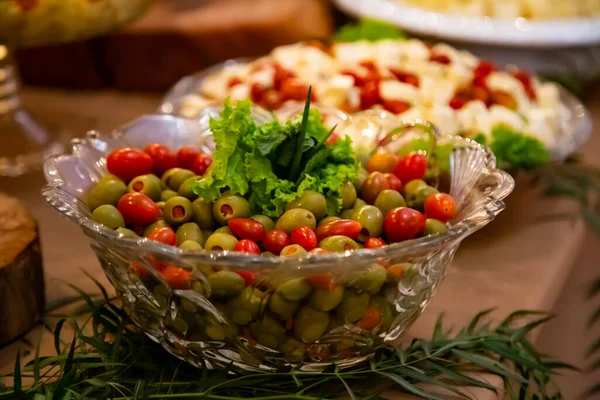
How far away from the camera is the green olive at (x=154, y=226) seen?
1.95ft

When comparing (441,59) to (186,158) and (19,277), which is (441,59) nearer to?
(186,158)

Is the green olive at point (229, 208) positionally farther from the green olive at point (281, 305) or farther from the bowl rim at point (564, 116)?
the bowl rim at point (564, 116)

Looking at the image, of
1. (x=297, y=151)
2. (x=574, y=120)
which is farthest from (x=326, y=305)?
(x=574, y=120)

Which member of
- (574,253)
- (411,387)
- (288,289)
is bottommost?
(574,253)

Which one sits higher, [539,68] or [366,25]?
[366,25]

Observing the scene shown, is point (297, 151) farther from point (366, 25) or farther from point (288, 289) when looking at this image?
point (366, 25)

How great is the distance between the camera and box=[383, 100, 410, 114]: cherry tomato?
92cm

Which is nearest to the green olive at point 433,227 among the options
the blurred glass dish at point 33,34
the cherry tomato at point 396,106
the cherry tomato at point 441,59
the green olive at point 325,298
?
the green olive at point 325,298

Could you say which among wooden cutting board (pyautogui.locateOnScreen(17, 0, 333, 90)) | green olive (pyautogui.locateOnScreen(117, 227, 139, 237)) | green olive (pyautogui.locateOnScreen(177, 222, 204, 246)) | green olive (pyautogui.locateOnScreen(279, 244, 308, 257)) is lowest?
wooden cutting board (pyautogui.locateOnScreen(17, 0, 333, 90))

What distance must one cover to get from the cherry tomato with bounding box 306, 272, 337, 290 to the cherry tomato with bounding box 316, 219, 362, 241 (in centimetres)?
6

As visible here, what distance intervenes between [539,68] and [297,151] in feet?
2.86

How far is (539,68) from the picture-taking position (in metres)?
1.33

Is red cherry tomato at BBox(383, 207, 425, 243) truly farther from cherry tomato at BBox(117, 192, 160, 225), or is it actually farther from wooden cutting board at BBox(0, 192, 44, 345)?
wooden cutting board at BBox(0, 192, 44, 345)

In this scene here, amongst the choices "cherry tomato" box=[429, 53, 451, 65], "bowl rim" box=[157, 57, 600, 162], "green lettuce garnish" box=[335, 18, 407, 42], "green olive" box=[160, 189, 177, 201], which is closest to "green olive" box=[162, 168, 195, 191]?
"green olive" box=[160, 189, 177, 201]
